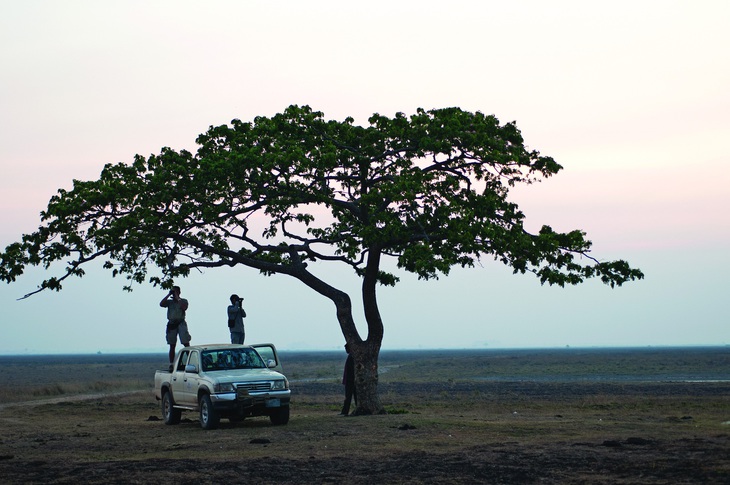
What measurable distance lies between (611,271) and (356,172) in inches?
289

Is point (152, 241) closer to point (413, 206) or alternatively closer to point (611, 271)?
point (413, 206)

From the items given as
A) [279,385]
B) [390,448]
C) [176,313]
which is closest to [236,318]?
[176,313]

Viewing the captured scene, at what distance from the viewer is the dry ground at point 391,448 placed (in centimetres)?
1512

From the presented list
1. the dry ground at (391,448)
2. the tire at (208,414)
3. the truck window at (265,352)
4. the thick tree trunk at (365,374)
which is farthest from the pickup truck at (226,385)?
the thick tree trunk at (365,374)

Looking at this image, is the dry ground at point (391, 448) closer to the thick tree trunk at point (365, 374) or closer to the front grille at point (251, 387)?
the thick tree trunk at point (365, 374)

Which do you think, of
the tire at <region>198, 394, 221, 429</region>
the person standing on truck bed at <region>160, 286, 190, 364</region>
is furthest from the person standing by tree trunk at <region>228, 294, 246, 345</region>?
the tire at <region>198, 394, 221, 429</region>

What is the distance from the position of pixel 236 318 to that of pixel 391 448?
10.8 metres

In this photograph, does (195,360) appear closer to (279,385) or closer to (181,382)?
(181,382)

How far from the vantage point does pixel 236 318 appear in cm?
2844

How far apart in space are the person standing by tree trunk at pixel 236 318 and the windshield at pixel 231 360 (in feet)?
11.9

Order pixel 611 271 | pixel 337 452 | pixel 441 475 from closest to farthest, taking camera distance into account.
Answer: pixel 441 475
pixel 337 452
pixel 611 271

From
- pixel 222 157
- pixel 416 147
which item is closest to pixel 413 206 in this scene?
pixel 416 147

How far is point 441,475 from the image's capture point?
15.1 metres

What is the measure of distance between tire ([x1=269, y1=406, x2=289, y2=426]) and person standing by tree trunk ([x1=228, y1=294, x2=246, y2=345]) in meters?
4.53
